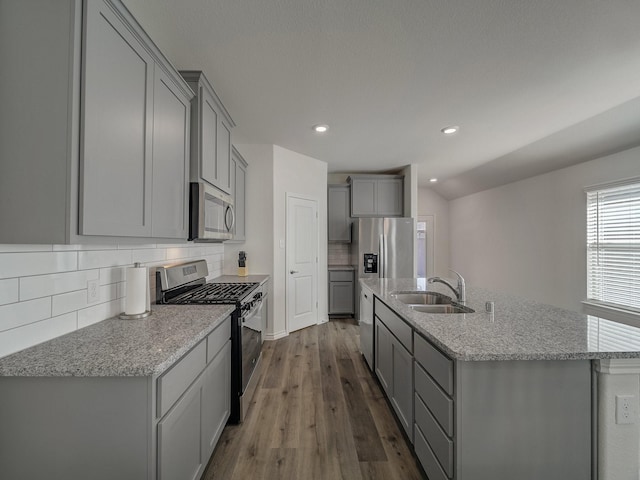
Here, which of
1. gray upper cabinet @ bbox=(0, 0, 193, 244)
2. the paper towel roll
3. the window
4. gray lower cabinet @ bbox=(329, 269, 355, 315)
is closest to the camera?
gray upper cabinet @ bbox=(0, 0, 193, 244)

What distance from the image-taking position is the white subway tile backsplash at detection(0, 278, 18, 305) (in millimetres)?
1051

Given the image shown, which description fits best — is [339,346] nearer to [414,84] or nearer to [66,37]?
[414,84]

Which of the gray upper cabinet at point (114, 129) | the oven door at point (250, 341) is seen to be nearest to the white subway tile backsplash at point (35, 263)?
the gray upper cabinet at point (114, 129)

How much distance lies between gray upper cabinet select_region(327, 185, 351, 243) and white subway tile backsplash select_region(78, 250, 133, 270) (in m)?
3.76

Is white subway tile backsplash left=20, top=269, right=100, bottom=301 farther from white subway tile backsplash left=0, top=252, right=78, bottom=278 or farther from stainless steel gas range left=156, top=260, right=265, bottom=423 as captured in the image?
stainless steel gas range left=156, top=260, right=265, bottom=423

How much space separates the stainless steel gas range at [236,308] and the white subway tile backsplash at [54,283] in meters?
0.51

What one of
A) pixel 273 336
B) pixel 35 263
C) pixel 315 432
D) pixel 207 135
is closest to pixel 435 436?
pixel 315 432

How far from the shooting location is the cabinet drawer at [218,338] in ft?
5.03

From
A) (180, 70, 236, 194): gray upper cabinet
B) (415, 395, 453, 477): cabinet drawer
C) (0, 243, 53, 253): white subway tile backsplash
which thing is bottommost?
(415, 395, 453, 477): cabinet drawer

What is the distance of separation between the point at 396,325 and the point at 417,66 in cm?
189

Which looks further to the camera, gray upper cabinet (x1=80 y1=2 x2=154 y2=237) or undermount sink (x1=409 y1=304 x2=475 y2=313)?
undermount sink (x1=409 y1=304 x2=475 y2=313)

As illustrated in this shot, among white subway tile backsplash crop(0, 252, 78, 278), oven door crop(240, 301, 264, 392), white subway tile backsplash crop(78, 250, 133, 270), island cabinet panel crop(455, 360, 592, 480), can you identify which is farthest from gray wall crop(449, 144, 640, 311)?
white subway tile backsplash crop(0, 252, 78, 278)

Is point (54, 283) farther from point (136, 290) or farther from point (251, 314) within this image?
point (251, 314)

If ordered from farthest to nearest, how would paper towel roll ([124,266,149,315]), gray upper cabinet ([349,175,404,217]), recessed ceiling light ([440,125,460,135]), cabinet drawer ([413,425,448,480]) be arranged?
gray upper cabinet ([349,175,404,217]) < recessed ceiling light ([440,125,460,135]) < paper towel roll ([124,266,149,315]) < cabinet drawer ([413,425,448,480])
